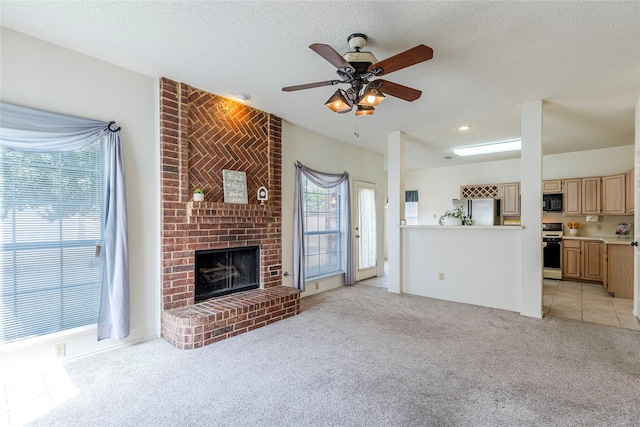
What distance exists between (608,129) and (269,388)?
6.14 m

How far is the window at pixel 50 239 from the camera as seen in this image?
245 centimetres

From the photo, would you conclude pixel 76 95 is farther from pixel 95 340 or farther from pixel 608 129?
pixel 608 129

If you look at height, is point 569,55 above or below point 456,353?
above

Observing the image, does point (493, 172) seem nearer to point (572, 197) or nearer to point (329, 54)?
point (572, 197)

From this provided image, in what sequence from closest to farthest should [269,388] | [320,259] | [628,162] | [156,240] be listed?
[269,388] < [156,240] < [320,259] < [628,162]

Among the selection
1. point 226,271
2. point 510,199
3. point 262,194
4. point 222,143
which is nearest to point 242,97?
point 222,143

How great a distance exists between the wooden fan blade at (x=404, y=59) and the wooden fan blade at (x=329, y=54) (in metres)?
0.21

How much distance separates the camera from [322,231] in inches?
217

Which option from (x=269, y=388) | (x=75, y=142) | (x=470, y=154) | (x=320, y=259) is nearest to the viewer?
(x=269, y=388)

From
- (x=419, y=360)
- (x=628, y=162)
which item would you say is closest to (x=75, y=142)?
(x=419, y=360)

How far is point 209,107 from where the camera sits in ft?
12.1

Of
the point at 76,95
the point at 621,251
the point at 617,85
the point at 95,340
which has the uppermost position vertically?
the point at 617,85

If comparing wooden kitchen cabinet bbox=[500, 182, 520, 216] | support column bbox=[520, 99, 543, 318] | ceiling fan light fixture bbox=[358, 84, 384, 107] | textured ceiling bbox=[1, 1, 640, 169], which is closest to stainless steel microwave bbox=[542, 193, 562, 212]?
wooden kitchen cabinet bbox=[500, 182, 520, 216]

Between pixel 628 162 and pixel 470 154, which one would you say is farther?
pixel 470 154
